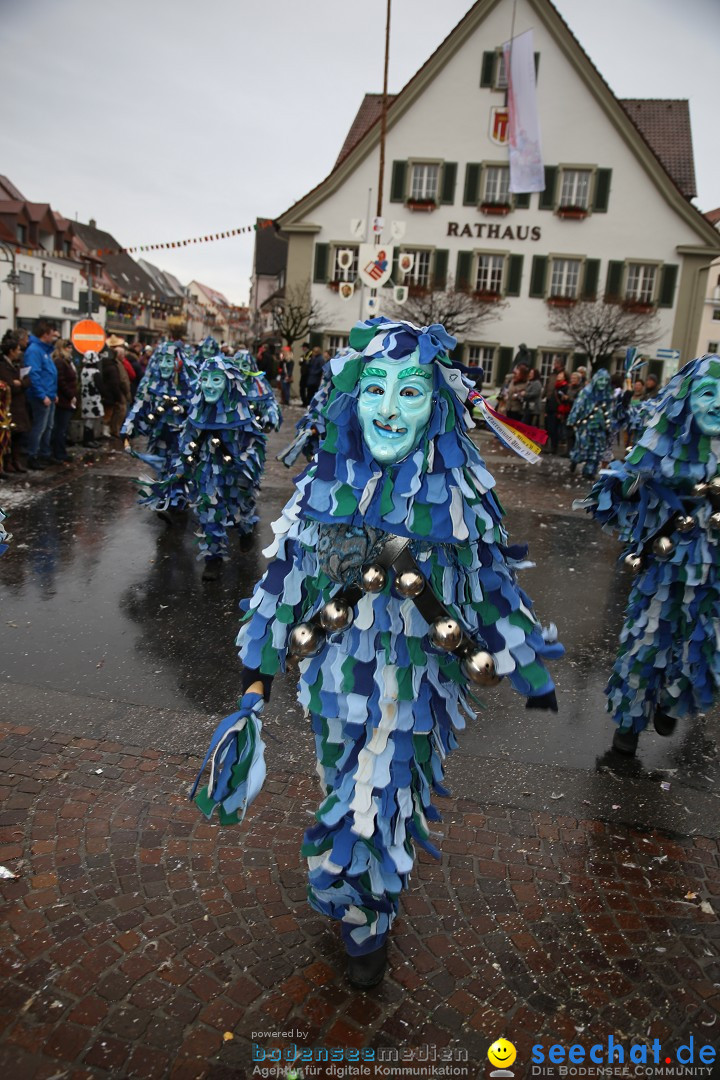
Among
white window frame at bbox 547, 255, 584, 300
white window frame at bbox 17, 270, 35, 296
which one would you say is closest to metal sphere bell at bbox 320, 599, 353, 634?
white window frame at bbox 547, 255, 584, 300

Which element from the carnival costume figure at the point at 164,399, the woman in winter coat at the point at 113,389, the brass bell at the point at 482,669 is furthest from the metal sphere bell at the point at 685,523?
the woman in winter coat at the point at 113,389

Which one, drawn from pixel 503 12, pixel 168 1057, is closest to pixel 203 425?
pixel 168 1057

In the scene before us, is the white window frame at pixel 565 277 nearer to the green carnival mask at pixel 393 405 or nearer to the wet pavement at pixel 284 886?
the wet pavement at pixel 284 886

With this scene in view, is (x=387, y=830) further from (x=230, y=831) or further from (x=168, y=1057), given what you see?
(x=230, y=831)

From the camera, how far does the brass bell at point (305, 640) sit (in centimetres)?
249

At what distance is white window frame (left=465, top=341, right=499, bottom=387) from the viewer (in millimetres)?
27641

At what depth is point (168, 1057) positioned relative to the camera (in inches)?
91.7

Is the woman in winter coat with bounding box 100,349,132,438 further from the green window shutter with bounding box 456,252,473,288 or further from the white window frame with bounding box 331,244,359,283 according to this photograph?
the green window shutter with bounding box 456,252,473,288

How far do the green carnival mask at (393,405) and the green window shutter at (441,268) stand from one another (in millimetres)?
26232

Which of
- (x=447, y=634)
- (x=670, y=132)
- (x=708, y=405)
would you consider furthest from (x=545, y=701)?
(x=670, y=132)

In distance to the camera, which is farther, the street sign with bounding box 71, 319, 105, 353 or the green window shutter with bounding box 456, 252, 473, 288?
the green window shutter with bounding box 456, 252, 473, 288

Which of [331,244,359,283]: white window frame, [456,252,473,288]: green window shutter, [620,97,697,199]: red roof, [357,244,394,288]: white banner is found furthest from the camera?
[620,97,697,199]: red roof

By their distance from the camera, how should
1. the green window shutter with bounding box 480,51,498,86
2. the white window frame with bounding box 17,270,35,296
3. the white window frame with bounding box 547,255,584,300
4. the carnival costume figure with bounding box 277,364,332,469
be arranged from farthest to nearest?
the white window frame with bounding box 17,270,35,296, the white window frame with bounding box 547,255,584,300, the green window shutter with bounding box 480,51,498,86, the carnival costume figure with bounding box 277,364,332,469

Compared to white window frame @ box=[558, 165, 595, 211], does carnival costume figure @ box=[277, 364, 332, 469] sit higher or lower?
lower
